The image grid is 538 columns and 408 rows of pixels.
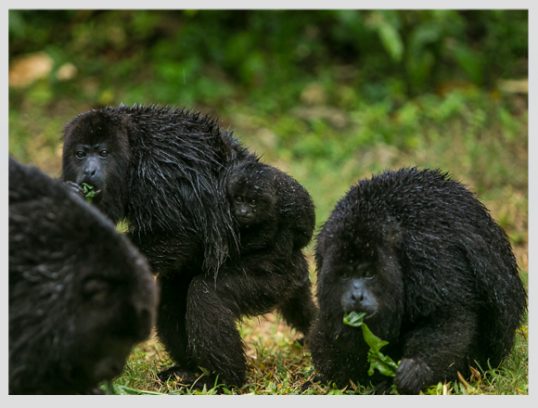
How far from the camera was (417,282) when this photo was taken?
21.5ft

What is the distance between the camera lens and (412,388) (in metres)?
6.36

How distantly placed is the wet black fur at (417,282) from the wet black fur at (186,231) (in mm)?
684

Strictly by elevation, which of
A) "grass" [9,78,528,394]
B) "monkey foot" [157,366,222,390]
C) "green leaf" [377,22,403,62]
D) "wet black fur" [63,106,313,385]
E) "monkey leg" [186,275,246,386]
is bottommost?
"monkey foot" [157,366,222,390]

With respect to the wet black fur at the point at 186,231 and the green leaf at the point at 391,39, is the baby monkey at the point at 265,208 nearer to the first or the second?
the wet black fur at the point at 186,231

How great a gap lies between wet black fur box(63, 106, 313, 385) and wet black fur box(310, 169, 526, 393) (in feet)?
2.24

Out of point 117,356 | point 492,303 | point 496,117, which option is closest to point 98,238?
point 117,356

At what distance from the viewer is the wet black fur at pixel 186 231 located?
7.16m

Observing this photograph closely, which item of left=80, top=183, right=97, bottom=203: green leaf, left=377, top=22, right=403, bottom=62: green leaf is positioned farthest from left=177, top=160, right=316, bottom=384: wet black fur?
left=377, top=22, right=403, bottom=62: green leaf

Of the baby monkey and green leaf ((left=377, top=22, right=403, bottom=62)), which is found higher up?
green leaf ((left=377, top=22, right=403, bottom=62))

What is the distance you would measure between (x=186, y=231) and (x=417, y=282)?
6.39ft

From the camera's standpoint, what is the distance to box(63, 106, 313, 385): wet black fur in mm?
7160

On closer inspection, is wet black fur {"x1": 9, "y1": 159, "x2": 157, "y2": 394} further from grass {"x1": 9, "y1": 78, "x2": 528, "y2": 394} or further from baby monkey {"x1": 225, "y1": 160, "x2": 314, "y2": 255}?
grass {"x1": 9, "y1": 78, "x2": 528, "y2": 394}

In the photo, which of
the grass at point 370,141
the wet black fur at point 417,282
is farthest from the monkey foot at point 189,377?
the grass at point 370,141

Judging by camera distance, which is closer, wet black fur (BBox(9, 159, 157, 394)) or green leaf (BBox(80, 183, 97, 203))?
wet black fur (BBox(9, 159, 157, 394))
